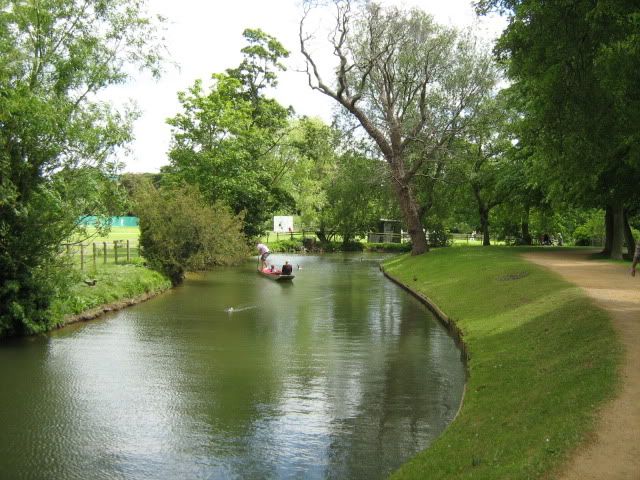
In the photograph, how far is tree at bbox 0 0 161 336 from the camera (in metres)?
16.9

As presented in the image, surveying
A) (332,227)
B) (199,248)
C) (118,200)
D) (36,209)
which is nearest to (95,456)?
(36,209)

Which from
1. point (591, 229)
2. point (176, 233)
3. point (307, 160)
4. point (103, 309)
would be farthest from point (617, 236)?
point (307, 160)

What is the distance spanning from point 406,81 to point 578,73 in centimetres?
2875

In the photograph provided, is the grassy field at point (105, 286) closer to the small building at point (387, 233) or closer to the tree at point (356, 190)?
the tree at point (356, 190)

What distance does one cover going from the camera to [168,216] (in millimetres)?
31703

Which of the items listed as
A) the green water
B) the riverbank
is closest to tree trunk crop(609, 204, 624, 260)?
the green water

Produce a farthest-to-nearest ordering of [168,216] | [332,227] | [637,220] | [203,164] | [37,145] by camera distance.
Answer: [332,227], [203,164], [637,220], [168,216], [37,145]

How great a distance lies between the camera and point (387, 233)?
71812 millimetres

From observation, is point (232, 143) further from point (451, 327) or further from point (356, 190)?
point (451, 327)

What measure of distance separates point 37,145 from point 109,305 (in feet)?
24.1

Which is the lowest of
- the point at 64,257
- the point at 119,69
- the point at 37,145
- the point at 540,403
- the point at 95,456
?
the point at 95,456

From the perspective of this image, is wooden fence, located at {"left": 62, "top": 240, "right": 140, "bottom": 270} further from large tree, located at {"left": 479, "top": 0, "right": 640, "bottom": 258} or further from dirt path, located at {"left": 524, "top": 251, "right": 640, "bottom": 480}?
dirt path, located at {"left": 524, "top": 251, "right": 640, "bottom": 480}

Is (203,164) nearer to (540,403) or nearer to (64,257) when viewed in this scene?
(64,257)

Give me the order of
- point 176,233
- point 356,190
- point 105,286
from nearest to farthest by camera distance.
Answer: point 105,286 → point 176,233 → point 356,190
